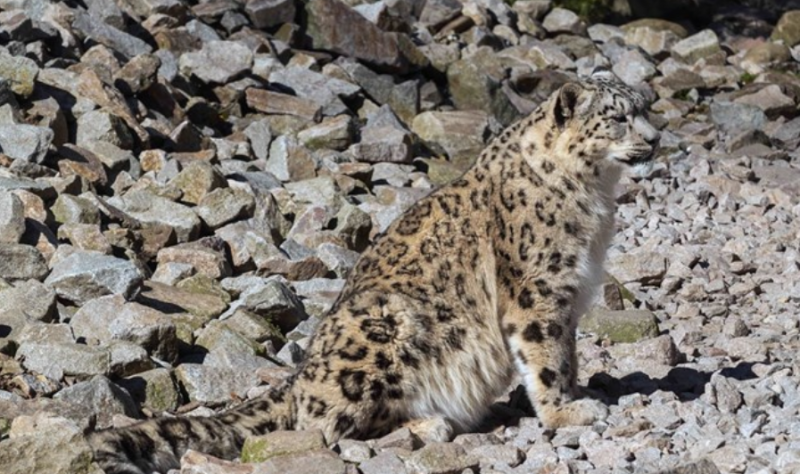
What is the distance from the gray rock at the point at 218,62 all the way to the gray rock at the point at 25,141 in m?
3.65

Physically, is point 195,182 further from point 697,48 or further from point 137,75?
point 697,48

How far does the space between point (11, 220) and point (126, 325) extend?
1.90 meters

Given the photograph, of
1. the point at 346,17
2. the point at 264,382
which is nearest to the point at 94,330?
the point at 264,382

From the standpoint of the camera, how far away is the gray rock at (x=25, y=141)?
12.4 metres

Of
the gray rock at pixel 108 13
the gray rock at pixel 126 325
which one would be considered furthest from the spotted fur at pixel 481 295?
the gray rock at pixel 108 13

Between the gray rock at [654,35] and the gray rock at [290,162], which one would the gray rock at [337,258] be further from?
the gray rock at [654,35]

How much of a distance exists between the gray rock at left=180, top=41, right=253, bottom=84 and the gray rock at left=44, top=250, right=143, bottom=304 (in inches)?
243

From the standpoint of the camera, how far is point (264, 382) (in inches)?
366

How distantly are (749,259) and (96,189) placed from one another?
18.6ft

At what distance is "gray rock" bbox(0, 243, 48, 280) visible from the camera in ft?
34.0

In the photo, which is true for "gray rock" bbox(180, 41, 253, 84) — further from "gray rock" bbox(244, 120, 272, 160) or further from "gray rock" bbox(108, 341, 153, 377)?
"gray rock" bbox(108, 341, 153, 377)

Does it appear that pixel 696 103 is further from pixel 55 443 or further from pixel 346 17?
pixel 55 443

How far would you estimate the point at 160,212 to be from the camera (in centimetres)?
1202

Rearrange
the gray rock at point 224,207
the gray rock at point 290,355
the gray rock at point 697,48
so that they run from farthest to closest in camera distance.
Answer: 1. the gray rock at point 697,48
2. the gray rock at point 224,207
3. the gray rock at point 290,355
